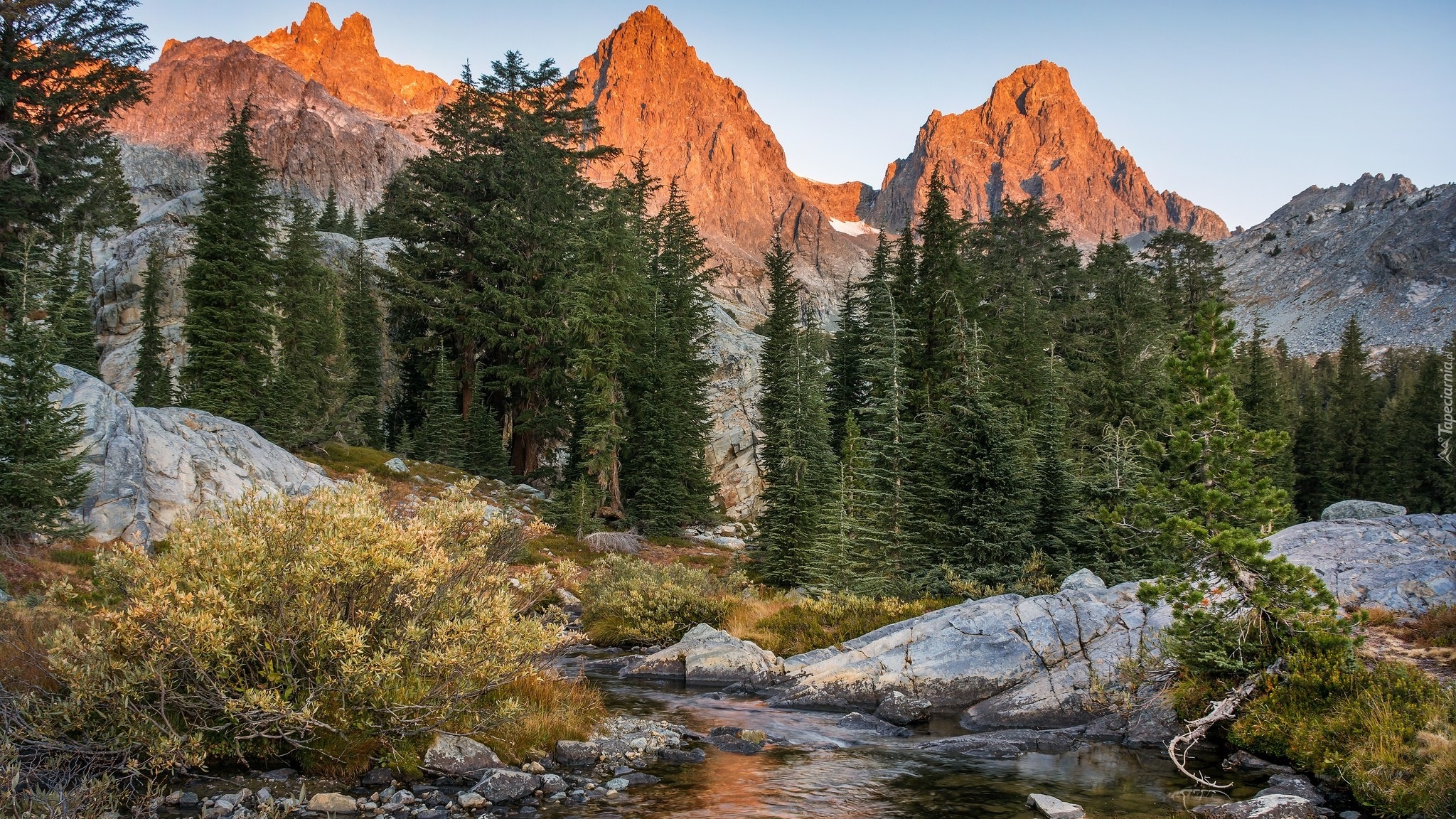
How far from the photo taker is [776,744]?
44.5 ft

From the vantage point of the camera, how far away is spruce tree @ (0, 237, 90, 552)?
16734mm

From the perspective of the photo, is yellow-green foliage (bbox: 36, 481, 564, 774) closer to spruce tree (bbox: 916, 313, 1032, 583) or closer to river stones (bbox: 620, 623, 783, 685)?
river stones (bbox: 620, 623, 783, 685)

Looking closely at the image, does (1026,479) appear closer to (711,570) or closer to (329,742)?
(711,570)

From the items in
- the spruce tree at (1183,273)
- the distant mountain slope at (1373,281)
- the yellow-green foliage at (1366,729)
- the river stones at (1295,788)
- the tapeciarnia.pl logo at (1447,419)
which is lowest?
the river stones at (1295,788)

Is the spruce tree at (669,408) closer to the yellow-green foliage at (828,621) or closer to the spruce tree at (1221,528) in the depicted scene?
the yellow-green foliage at (828,621)

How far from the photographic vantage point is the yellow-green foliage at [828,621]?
21.0 metres

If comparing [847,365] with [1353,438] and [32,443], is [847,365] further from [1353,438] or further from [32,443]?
[1353,438]

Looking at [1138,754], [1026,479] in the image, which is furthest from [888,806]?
[1026,479]

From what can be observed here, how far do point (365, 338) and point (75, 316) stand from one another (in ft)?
84.8

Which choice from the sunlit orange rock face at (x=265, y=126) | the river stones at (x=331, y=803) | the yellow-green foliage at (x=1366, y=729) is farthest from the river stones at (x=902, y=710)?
the sunlit orange rock face at (x=265, y=126)

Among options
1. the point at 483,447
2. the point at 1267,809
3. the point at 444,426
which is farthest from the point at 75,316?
the point at 1267,809

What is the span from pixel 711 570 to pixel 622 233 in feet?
56.2

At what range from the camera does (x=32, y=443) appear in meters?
17.0

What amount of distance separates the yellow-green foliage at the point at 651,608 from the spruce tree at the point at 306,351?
→ 17.9m
